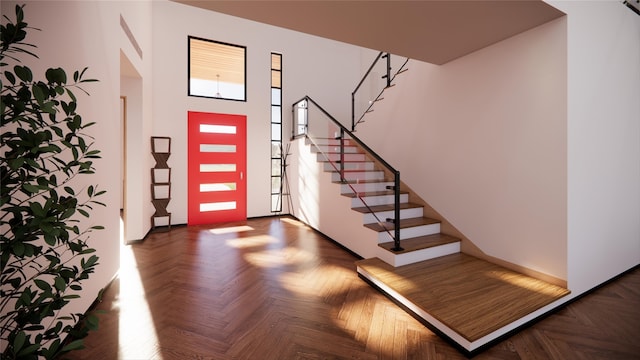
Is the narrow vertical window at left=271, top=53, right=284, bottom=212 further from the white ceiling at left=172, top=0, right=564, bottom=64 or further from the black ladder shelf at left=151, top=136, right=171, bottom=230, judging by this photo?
the white ceiling at left=172, top=0, right=564, bottom=64

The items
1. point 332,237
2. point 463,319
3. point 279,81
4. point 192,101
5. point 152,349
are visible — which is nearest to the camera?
point 152,349

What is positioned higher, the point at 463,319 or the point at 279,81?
the point at 279,81

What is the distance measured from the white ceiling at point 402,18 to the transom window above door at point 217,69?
372 cm

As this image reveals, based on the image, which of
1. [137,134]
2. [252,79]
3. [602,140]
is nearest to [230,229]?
[137,134]

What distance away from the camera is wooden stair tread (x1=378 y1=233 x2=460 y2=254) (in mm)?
3257

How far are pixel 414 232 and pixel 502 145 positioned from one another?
56.7 inches

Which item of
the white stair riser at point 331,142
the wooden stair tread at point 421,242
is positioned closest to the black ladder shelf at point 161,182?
the white stair riser at point 331,142

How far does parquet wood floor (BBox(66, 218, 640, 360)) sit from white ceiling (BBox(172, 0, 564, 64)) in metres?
2.60

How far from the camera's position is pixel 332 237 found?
4.48 meters

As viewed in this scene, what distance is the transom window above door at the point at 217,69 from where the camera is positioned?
19.1ft

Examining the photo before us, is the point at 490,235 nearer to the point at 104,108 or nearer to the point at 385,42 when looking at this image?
the point at 385,42

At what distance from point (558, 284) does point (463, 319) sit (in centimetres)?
127

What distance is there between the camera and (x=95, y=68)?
254 cm

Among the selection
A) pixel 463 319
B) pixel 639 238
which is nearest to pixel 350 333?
pixel 463 319
